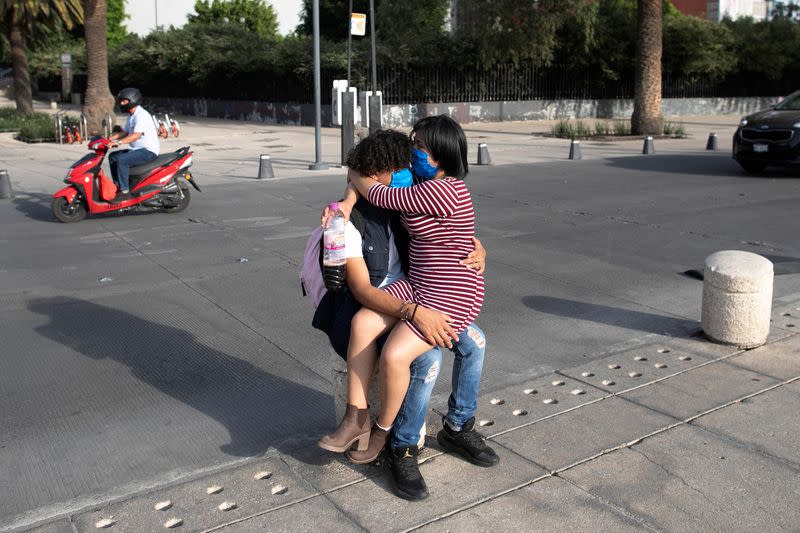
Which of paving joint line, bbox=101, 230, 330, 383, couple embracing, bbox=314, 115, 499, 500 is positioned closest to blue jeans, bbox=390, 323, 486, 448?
couple embracing, bbox=314, 115, 499, 500

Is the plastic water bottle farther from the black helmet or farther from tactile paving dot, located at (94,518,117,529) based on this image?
the black helmet

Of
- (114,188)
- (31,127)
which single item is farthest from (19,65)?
(114,188)

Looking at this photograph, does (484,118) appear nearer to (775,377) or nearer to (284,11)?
(775,377)

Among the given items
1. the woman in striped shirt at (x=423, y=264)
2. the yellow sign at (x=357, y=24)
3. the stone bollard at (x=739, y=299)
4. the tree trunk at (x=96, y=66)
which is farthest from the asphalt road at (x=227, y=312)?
the tree trunk at (x=96, y=66)

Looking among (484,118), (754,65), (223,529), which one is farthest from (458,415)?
(754,65)

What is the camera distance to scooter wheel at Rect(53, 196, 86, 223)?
1053 cm

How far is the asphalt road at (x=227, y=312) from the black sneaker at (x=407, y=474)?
666 mm

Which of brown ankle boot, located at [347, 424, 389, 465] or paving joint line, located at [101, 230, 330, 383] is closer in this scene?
brown ankle boot, located at [347, 424, 389, 465]

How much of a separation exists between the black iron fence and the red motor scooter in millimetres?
18762

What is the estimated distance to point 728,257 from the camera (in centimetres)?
570

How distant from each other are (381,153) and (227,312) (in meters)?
3.35

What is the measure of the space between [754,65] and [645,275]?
33782 millimetres

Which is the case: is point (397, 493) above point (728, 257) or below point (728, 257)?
below

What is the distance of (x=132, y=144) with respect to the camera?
429 inches
